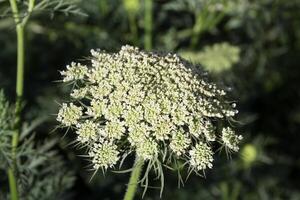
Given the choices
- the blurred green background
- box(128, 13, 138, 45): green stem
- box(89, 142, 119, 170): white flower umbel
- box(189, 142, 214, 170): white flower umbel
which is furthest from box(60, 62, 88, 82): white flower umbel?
box(128, 13, 138, 45): green stem

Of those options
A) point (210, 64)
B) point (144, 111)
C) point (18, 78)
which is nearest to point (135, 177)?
point (144, 111)

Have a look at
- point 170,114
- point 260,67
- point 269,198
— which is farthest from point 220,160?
point 170,114

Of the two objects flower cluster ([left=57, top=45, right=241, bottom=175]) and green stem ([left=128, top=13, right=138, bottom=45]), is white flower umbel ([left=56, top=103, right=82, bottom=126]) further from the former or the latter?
green stem ([left=128, top=13, right=138, bottom=45])

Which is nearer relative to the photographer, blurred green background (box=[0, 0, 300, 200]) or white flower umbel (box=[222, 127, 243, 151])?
white flower umbel (box=[222, 127, 243, 151])

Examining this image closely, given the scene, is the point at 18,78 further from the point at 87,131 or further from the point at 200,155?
the point at 200,155

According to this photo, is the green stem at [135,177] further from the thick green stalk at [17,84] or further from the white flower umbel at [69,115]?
the thick green stalk at [17,84]

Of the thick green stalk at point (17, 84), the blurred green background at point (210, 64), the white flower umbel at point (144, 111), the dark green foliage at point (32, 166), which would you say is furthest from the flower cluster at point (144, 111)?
the blurred green background at point (210, 64)
